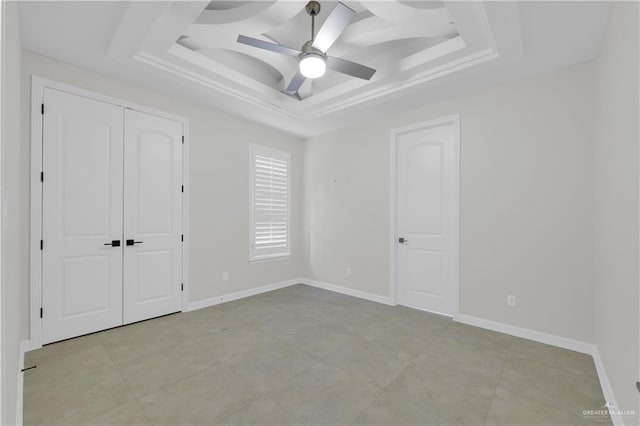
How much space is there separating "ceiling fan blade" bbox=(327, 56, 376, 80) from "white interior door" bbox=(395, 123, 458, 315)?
5.22ft

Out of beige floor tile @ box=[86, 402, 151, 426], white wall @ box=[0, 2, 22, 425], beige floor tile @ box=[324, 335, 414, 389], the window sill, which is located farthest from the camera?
the window sill

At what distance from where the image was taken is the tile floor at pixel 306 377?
1.92m

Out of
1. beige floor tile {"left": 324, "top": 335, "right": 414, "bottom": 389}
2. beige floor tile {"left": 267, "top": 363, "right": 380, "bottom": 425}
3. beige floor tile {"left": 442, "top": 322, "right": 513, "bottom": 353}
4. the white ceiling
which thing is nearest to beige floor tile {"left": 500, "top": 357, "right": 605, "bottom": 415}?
beige floor tile {"left": 442, "top": 322, "right": 513, "bottom": 353}

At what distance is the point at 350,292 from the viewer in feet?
15.6

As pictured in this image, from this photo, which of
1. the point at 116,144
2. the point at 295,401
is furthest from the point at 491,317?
the point at 116,144

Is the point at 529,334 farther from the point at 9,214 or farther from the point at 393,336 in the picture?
the point at 9,214

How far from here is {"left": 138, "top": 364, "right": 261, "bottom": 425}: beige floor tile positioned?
1892 mm

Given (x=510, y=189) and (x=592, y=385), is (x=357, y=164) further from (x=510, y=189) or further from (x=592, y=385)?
(x=592, y=385)

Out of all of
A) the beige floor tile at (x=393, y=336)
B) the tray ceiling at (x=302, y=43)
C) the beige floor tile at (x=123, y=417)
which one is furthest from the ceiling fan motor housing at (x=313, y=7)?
the beige floor tile at (x=123, y=417)

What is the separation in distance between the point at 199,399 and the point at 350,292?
9.90 feet

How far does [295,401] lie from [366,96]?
337 centimetres

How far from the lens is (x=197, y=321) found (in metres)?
3.53

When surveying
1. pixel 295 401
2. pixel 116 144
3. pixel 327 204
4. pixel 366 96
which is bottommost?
pixel 295 401

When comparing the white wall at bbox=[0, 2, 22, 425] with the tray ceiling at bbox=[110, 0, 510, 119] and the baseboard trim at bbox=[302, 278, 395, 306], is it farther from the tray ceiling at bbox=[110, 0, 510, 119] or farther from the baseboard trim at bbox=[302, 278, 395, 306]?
the baseboard trim at bbox=[302, 278, 395, 306]
